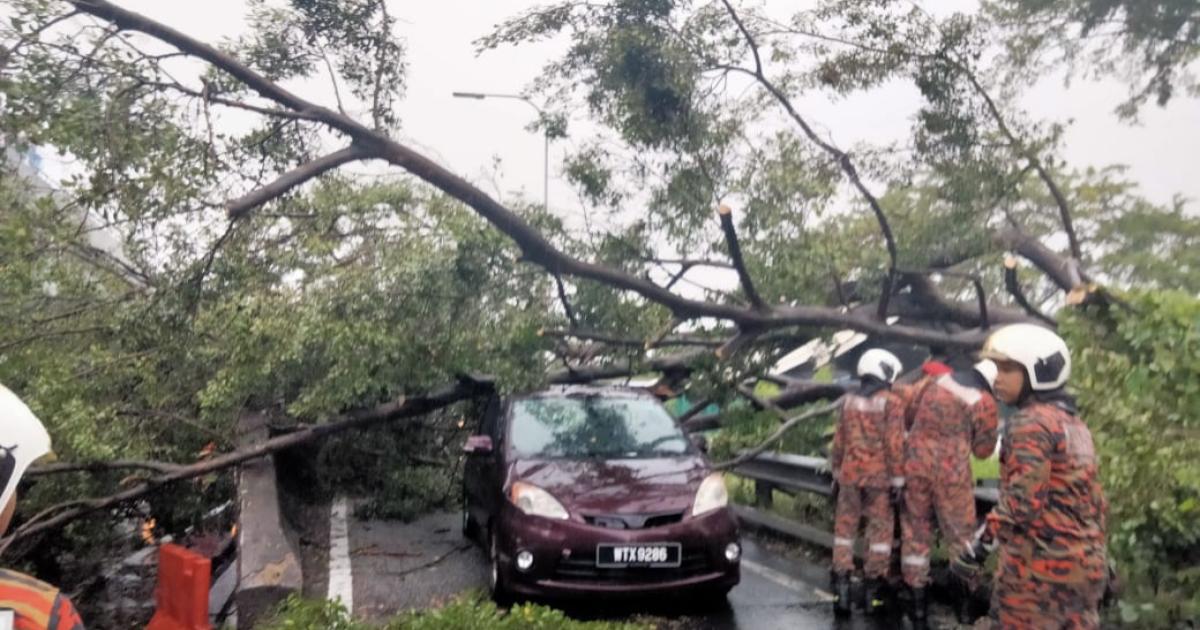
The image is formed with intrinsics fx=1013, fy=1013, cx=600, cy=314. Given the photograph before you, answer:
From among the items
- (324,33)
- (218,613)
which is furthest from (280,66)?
(218,613)

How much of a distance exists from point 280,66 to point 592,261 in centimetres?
303

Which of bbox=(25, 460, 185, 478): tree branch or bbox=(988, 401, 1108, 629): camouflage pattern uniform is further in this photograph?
bbox=(25, 460, 185, 478): tree branch

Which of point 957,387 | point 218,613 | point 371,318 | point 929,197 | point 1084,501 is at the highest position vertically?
point 929,197

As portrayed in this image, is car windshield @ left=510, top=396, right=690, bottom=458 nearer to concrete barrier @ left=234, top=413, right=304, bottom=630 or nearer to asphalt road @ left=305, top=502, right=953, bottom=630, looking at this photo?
asphalt road @ left=305, top=502, right=953, bottom=630

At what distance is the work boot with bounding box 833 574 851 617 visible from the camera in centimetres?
638

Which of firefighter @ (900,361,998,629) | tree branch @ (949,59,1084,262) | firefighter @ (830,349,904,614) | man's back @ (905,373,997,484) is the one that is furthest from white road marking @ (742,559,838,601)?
tree branch @ (949,59,1084,262)

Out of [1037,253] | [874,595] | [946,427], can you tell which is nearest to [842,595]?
[874,595]

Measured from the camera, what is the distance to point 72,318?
8562 mm

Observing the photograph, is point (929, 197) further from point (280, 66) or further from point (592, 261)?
point (280, 66)

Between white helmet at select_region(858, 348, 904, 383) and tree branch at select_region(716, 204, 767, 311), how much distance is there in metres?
1.74

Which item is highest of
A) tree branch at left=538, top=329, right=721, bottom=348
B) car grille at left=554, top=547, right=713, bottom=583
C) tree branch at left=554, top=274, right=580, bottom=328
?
tree branch at left=554, top=274, right=580, bottom=328

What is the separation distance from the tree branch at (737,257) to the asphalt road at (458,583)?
2175mm

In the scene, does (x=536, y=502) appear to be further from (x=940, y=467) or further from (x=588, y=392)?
(x=940, y=467)

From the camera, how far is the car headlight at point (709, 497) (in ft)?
21.4
